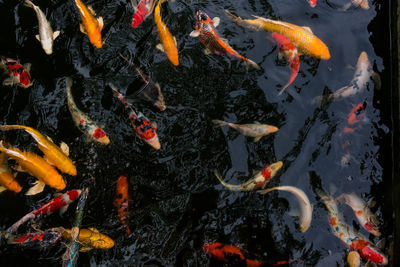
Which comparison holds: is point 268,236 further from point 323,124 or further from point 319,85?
point 319,85

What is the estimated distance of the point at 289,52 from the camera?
4.83 meters

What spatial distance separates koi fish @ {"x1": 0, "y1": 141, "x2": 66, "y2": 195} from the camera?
13.5 feet

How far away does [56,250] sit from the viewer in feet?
14.0

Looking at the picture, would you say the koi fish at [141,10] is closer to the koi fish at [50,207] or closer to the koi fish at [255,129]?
the koi fish at [255,129]

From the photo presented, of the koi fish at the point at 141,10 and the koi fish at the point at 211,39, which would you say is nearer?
the koi fish at the point at 211,39

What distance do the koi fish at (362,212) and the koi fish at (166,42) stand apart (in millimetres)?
2996

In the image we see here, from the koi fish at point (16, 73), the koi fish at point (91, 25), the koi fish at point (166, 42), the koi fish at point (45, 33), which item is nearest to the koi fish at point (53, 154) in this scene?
the koi fish at point (16, 73)

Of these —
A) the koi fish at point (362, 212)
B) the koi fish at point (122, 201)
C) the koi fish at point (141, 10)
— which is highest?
the koi fish at point (141, 10)

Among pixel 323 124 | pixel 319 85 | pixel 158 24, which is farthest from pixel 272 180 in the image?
pixel 158 24

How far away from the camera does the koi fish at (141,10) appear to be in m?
5.05

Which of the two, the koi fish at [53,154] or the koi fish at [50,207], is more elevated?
the koi fish at [53,154]

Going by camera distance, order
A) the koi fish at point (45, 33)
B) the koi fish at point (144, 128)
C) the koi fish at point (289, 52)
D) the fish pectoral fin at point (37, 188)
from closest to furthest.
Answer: the fish pectoral fin at point (37, 188), the koi fish at point (144, 128), the koi fish at point (289, 52), the koi fish at point (45, 33)

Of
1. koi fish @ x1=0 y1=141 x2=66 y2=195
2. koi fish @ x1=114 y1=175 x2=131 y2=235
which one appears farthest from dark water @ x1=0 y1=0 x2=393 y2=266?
koi fish @ x1=0 y1=141 x2=66 y2=195

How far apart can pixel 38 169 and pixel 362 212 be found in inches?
163
